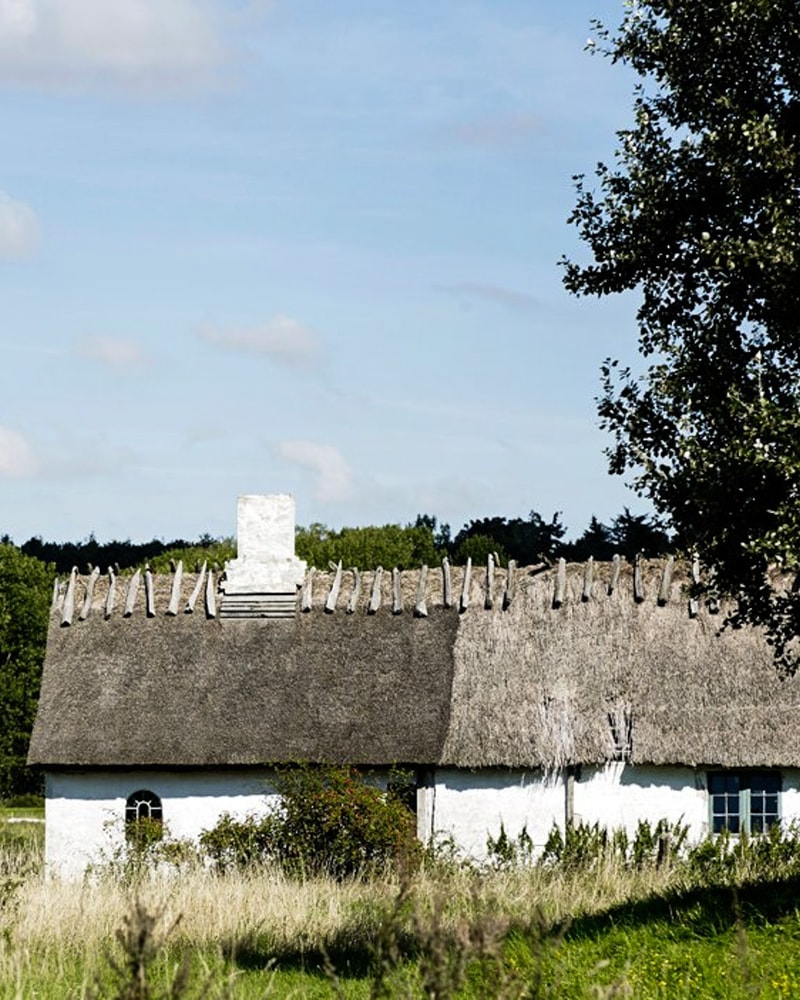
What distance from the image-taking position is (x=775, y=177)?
14844mm

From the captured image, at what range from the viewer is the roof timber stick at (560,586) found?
2956 cm

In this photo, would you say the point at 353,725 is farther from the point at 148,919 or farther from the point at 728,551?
the point at 148,919

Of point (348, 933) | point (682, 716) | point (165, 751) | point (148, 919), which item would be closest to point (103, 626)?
point (165, 751)

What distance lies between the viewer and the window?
88.5 feet

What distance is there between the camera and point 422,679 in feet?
95.0

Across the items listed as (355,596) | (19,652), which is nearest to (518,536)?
(19,652)

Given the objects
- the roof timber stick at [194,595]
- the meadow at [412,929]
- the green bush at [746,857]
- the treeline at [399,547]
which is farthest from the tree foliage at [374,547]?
the meadow at [412,929]

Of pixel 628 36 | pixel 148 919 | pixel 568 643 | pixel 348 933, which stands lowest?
pixel 348 933

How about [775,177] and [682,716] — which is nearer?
[775,177]

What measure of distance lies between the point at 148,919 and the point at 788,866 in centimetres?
1596

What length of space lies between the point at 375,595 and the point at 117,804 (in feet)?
20.2

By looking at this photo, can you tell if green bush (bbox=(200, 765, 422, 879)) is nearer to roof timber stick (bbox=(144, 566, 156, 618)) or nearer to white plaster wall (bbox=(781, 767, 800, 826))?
roof timber stick (bbox=(144, 566, 156, 618))

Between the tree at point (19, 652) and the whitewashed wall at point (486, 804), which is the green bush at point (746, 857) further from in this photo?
the tree at point (19, 652)

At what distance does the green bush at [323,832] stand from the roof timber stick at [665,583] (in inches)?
245
